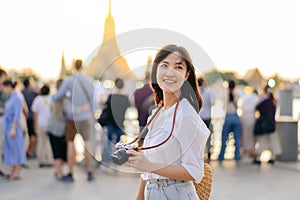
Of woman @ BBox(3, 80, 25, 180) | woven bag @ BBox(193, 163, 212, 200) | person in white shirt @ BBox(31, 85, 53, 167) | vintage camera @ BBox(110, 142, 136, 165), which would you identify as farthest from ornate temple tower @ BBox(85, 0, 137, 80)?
person in white shirt @ BBox(31, 85, 53, 167)

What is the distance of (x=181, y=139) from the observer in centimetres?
208

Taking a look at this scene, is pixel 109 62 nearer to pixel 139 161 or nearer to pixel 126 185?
pixel 139 161

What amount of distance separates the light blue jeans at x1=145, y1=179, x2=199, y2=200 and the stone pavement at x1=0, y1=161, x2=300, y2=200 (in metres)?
4.69

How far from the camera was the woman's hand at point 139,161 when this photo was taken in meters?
2.00

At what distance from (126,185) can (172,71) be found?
5.96 meters

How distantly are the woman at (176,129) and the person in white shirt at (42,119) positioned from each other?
7295 mm

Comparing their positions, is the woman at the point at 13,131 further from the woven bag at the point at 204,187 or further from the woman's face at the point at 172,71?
the woman's face at the point at 172,71

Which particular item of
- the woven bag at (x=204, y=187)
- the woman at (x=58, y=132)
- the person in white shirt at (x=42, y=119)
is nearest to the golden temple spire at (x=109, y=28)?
the woven bag at (x=204, y=187)

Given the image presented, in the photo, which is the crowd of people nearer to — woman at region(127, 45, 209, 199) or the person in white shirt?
the person in white shirt

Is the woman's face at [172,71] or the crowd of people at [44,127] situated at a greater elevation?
the woman's face at [172,71]

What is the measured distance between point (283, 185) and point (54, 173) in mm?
3629

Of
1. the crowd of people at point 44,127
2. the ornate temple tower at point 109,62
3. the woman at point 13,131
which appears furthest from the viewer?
the woman at point 13,131

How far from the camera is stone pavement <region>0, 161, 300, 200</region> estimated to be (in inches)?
280

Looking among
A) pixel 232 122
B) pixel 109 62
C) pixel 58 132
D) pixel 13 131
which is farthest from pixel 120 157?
pixel 232 122
